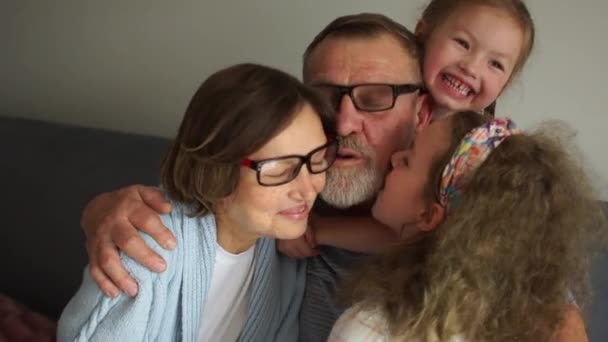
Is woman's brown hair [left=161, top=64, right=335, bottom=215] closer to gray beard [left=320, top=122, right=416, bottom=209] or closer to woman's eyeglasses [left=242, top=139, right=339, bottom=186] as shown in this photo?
woman's eyeglasses [left=242, top=139, right=339, bottom=186]

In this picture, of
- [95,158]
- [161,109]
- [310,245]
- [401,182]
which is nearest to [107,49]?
[161,109]

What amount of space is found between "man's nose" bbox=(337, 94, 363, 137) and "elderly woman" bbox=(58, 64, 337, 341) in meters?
0.07

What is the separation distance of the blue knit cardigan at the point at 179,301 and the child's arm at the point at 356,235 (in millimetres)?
120

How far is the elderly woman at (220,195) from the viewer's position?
36.1 inches

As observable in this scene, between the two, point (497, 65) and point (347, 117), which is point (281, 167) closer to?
point (347, 117)

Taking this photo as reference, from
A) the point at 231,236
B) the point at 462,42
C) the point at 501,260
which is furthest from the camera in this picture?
the point at 462,42

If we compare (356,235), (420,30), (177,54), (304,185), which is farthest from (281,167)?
(177,54)

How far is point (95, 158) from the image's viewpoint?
1678 mm

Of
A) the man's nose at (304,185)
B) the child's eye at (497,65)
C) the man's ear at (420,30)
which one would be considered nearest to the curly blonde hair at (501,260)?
the man's nose at (304,185)

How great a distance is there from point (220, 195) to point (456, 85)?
0.64 m

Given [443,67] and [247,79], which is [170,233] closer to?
[247,79]

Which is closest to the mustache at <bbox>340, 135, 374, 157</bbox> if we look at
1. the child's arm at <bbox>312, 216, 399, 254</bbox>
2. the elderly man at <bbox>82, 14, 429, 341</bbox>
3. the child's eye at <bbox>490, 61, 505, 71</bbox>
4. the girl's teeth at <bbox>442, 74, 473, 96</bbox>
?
the elderly man at <bbox>82, 14, 429, 341</bbox>

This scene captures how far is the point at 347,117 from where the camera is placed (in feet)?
3.90

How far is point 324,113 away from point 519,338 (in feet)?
1.69
